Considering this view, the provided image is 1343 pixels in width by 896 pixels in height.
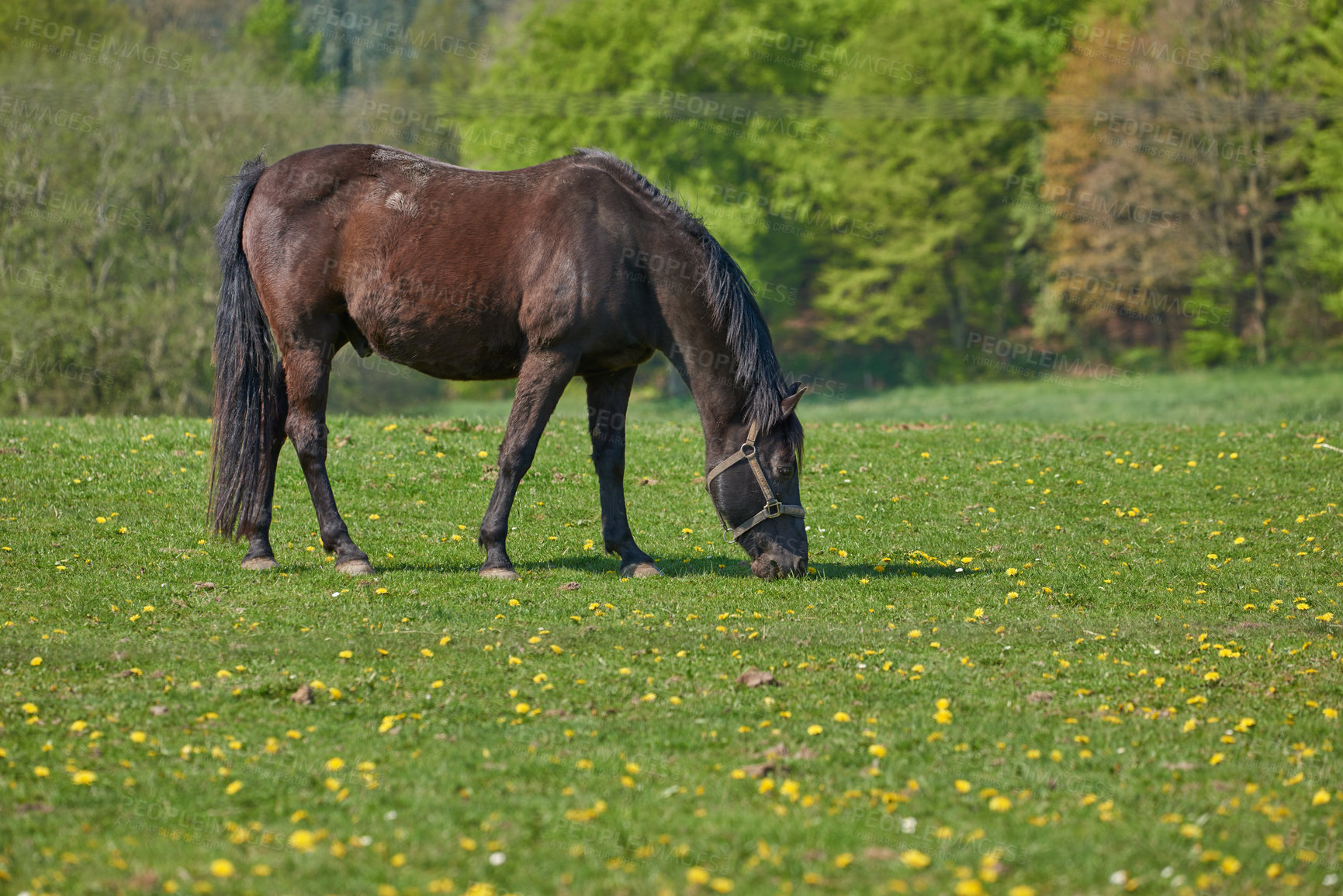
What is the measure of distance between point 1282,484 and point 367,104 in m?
34.8

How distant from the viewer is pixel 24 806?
5.13 metres

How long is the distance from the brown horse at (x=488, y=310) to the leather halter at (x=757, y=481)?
0.05 ft

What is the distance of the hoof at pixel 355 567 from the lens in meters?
10.0

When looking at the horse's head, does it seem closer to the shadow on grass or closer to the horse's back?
the shadow on grass

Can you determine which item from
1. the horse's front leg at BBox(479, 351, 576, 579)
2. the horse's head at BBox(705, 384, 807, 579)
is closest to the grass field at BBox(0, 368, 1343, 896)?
the horse's head at BBox(705, 384, 807, 579)

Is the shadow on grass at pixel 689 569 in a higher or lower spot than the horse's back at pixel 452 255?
lower

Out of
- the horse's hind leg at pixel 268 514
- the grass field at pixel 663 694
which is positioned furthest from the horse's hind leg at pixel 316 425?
the grass field at pixel 663 694

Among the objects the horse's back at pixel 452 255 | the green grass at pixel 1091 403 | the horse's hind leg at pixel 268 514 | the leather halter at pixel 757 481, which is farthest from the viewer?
the green grass at pixel 1091 403

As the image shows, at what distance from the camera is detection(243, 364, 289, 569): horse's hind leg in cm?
1022

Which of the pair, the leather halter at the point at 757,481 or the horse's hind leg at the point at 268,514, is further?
the horse's hind leg at the point at 268,514

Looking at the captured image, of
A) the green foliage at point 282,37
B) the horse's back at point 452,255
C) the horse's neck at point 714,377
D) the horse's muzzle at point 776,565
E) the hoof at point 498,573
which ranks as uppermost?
the green foliage at point 282,37

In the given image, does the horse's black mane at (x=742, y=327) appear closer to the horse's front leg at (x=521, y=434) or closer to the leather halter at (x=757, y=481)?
the leather halter at (x=757, y=481)

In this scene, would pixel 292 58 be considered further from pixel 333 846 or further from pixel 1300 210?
pixel 333 846

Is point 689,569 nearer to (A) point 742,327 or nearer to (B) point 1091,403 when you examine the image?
(A) point 742,327
